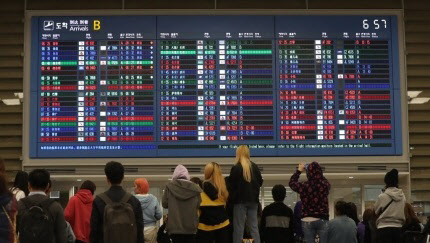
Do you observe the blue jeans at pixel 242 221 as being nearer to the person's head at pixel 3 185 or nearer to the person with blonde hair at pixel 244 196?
the person with blonde hair at pixel 244 196

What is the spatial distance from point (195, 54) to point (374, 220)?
373 cm

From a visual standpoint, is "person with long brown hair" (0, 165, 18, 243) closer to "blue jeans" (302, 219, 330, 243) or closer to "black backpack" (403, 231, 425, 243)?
"blue jeans" (302, 219, 330, 243)

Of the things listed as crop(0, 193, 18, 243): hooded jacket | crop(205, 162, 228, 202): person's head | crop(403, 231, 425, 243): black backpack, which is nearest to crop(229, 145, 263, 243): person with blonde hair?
crop(205, 162, 228, 202): person's head

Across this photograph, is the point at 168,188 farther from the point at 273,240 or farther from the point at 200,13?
the point at 200,13

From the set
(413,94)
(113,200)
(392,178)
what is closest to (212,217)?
(392,178)

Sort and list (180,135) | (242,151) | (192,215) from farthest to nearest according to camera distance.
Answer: (180,135) → (242,151) → (192,215)

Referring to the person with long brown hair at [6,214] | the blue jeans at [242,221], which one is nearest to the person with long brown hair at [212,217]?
the blue jeans at [242,221]

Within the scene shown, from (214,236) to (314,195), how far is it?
1.24 m

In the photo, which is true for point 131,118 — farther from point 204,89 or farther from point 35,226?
point 35,226

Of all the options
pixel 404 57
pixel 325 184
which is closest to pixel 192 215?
pixel 325 184

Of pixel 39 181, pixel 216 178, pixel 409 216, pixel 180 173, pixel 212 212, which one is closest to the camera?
pixel 39 181

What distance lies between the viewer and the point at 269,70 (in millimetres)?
10844

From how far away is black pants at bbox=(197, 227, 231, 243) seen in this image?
26.2ft

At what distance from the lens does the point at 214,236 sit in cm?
803
